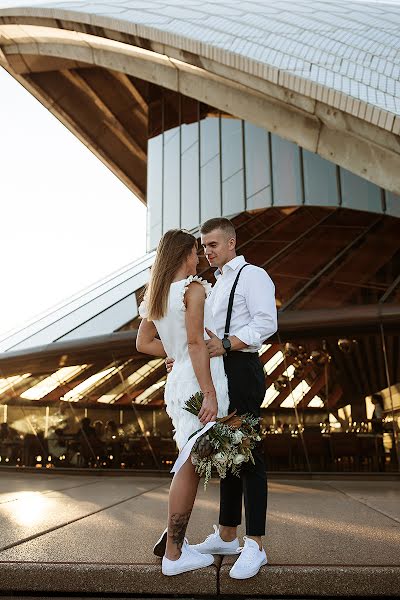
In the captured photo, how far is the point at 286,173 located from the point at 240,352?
10.9 m

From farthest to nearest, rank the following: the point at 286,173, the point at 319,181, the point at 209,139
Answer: the point at 209,139, the point at 286,173, the point at 319,181

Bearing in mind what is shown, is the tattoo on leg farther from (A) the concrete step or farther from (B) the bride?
(A) the concrete step

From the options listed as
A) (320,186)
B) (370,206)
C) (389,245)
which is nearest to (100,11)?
(320,186)

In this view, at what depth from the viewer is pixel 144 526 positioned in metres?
4.05

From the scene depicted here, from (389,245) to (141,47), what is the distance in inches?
265

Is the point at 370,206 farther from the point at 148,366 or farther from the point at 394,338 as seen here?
the point at 148,366

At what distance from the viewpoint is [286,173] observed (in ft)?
43.9

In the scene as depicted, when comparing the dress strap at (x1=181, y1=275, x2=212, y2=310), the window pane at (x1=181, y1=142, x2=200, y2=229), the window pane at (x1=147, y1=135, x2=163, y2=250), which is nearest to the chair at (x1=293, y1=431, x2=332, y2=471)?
the dress strap at (x1=181, y1=275, x2=212, y2=310)

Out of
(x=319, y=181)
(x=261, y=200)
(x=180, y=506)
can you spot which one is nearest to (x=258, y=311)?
(x=180, y=506)

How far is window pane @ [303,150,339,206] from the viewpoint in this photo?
41.0 ft

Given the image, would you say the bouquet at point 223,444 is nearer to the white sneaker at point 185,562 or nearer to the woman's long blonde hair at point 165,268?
the white sneaker at point 185,562

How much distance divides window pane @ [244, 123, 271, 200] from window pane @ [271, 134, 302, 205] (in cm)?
23

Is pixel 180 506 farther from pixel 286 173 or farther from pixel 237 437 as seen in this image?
pixel 286 173

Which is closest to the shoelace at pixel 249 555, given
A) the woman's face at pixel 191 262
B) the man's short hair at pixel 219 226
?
the woman's face at pixel 191 262
